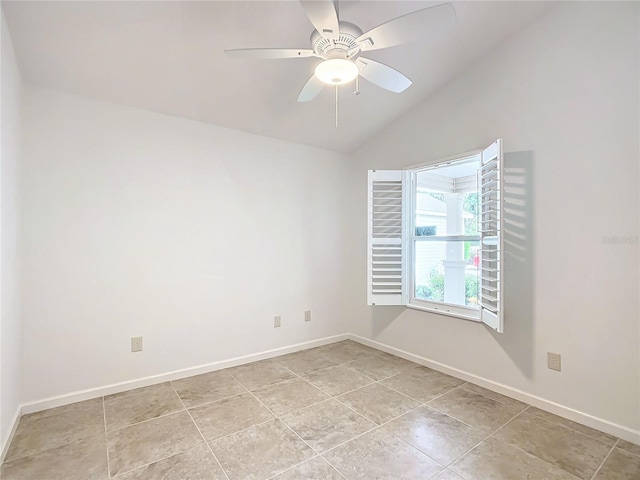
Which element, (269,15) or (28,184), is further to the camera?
(28,184)

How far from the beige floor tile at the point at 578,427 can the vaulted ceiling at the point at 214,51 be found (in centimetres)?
263

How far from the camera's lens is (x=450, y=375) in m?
3.09

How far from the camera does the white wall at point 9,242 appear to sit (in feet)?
6.20

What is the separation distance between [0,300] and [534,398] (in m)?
3.57

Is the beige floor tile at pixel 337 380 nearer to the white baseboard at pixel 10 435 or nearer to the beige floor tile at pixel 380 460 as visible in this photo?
the beige floor tile at pixel 380 460

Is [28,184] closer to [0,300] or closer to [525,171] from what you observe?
[0,300]

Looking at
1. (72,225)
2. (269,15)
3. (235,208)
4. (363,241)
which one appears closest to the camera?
(269,15)

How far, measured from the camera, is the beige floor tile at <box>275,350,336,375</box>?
10.8 ft

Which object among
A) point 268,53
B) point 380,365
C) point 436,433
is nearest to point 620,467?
point 436,433

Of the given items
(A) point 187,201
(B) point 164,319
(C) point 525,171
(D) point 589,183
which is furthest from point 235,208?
(D) point 589,183

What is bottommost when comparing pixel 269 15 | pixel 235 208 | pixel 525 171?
pixel 235 208

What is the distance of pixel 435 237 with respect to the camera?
3396mm

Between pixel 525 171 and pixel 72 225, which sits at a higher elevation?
pixel 525 171

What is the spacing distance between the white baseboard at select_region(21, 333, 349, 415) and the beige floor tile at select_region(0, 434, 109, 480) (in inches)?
24.4
